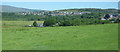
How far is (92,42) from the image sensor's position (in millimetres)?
6590

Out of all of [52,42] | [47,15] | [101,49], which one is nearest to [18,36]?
[52,42]

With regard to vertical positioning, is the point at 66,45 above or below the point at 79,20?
below

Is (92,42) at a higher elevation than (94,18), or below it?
below

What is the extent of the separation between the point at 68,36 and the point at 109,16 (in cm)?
458

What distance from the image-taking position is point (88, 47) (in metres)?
6.27

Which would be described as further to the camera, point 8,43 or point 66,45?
point 8,43

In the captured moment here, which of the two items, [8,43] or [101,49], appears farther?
[8,43]

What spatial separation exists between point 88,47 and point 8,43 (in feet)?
11.2

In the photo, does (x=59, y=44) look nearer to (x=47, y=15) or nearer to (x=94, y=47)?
(x=94, y=47)

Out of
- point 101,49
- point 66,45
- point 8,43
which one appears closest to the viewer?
point 101,49

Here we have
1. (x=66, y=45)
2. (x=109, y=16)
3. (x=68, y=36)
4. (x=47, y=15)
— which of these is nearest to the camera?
(x=66, y=45)

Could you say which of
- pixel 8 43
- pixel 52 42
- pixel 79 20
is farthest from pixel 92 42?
pixel 79 20

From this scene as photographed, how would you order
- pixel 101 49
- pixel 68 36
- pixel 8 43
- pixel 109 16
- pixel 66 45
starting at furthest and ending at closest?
pixel 109 16
pixel 68 36
pixel 8 43
pixel 66 45
pixel 101 49

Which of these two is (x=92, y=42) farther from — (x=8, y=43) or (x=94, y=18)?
(x=94, y=18)
